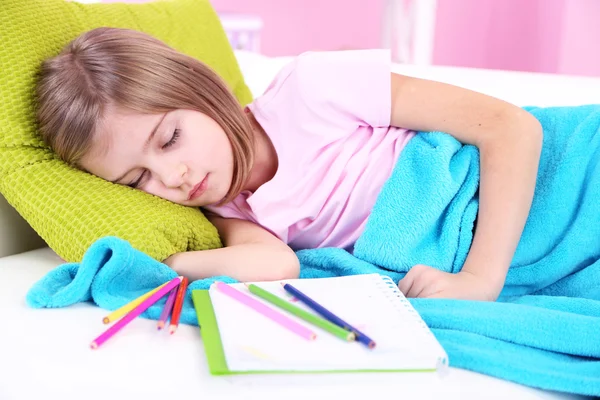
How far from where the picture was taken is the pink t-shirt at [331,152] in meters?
1.08

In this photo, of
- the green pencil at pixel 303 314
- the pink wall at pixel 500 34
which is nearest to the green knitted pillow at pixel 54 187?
the green pencil at pixel 303 314

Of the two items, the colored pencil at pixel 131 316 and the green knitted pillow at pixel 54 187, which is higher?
the green knitted pillow at pixel 54 187

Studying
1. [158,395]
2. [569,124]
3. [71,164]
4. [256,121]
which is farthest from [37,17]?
[569,124]

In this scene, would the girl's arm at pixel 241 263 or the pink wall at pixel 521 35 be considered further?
the pink wall at pixel 521 35

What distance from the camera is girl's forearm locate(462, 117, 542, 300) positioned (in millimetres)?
928

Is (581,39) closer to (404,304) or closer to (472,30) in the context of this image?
(472,30)

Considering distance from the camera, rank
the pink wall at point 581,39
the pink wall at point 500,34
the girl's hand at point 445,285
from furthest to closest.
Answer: the pink wall at point 500,34 → the pink wall at point 581,39 → the girl's hand at point 445,285

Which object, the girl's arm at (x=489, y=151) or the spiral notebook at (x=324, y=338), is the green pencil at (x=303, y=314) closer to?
the spiral notebook at (x=324, y=338)

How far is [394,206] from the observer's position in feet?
3.26

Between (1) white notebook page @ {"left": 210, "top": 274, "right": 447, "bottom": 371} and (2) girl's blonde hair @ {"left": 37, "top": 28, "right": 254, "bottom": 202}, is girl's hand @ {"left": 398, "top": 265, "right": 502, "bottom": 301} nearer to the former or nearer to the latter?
(1) white notebook page @ {"left": 210, "top": 274, "right": 447, "bottom": 371}

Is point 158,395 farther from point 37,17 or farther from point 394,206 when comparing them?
point 37,17

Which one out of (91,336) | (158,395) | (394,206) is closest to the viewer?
(158,395)

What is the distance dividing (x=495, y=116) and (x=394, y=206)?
0.20 m

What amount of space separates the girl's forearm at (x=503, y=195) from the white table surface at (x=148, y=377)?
290mm
